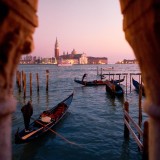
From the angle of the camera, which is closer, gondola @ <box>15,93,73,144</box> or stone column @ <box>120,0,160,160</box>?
stone column @ <box>120,0,160,160</box>

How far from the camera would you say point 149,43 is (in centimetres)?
167

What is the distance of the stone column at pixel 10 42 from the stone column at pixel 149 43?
85 cm

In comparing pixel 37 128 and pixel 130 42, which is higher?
pixel 130 42

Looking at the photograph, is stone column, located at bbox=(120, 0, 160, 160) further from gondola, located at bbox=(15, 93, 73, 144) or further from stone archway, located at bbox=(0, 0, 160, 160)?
gondola, located at bbox=(15, 93, 73, 144)

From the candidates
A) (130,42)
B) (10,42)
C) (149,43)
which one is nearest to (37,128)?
(130,42)

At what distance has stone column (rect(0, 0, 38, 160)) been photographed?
148cm

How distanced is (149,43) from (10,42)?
1.07 m

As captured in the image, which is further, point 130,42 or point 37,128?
point 37,128

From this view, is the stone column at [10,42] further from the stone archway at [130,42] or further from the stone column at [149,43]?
the stone column at [149,43]

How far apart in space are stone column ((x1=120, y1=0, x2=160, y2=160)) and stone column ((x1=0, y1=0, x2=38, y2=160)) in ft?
2.80

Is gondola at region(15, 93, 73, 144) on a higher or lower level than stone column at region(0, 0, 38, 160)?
lower

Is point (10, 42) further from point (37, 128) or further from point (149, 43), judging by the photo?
point (37, 128)

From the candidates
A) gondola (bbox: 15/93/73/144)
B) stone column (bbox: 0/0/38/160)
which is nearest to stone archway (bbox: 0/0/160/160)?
stone column (bbox: 0/0/38/160)

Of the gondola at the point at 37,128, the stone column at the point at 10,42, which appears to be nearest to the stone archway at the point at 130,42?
the stone column at the point at 10,42
